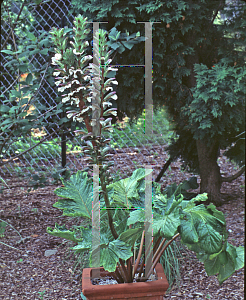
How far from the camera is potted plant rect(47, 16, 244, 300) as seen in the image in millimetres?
914

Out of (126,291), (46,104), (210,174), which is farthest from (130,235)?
(46,104)

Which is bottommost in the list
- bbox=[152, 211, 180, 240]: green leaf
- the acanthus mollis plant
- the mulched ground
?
the mulched ground

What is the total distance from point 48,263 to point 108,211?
3.11 feet

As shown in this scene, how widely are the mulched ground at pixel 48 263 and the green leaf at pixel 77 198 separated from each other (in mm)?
591

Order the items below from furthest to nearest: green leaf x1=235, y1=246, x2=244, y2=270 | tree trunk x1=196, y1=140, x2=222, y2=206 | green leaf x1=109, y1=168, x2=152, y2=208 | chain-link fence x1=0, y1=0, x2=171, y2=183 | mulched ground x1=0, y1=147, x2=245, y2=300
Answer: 1. chain-link fence x1=0, y1=0, x2=171, y2=183
2. tree trunk x1=196, y1=140, x2=222, y2=206
3. mulched ground x1=0, y1=147, x2=245, y2=300
4. green leaf x1=109, y1=168, x2=152, y2=208
5. green leaf x1=235, y1=246, x2=244, y2=270

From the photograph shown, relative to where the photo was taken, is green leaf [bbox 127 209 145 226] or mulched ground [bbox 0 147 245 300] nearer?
green leaf [bbox 127 209 145 226]

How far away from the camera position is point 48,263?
1.83 metres

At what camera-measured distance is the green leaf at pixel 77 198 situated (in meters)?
1.22

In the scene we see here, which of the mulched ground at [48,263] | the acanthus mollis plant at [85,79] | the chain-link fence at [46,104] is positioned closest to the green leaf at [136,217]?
the acanthus mollis plant at [85,79]

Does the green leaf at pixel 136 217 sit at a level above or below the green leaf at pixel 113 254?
above

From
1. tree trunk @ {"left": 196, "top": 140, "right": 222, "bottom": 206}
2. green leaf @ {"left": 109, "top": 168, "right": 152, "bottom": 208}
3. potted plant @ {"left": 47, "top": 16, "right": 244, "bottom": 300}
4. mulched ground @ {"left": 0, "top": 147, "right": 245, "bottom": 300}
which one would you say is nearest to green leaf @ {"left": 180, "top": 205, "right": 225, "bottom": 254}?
potted plant @ {"left": 47, "top": 16, "right": 244, "bottom": 300}

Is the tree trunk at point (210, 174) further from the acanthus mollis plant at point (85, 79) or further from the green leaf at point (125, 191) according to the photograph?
the acanthus mollis plant at point (85, 79)

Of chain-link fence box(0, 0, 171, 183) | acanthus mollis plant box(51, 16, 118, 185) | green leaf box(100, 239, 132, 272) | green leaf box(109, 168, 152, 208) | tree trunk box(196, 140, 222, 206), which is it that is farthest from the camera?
chain-link fence box(0, 0, 171, 183)

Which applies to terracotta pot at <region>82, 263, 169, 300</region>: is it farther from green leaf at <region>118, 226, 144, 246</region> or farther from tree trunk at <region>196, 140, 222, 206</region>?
tree trunk at <region>196, 140, 222, 206</region>
